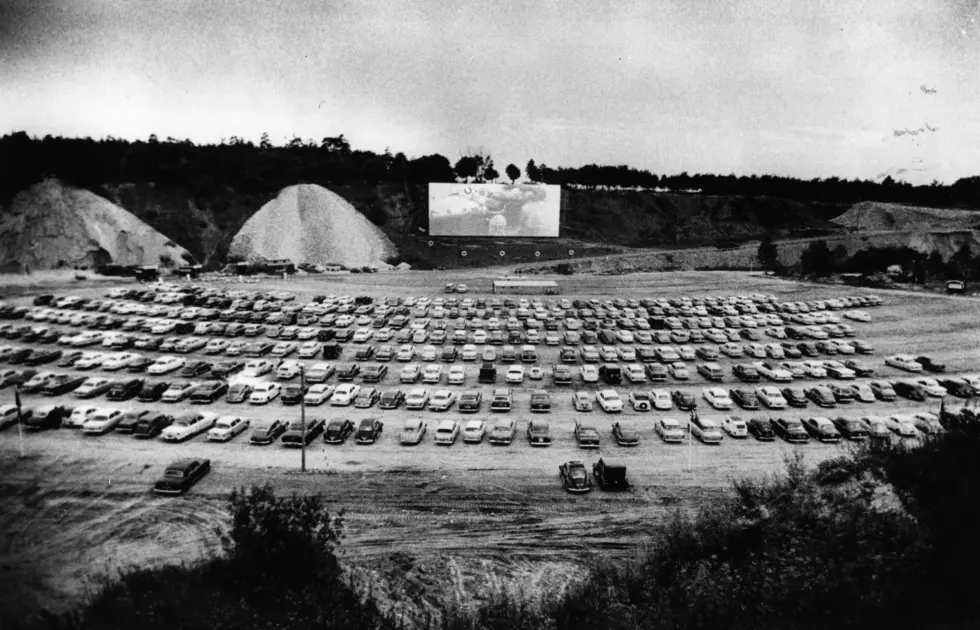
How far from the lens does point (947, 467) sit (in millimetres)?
19656

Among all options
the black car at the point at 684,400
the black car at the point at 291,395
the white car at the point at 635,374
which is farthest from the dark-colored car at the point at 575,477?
the black car at the point at 291,395

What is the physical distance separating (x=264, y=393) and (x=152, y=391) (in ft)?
17.6

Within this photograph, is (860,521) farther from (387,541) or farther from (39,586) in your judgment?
(39,586)

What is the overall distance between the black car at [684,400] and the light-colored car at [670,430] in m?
2.80

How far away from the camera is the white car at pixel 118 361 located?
35719mm

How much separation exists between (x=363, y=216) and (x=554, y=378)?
2445 inches

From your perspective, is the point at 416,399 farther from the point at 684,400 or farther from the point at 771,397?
the point at 771,397

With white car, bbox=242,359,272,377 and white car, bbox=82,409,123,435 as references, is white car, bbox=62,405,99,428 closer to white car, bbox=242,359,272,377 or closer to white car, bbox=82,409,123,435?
white car, bbox=82,409,123,435

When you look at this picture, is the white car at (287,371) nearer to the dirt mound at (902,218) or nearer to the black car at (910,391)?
the black car at (910,391)

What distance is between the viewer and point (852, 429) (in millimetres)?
28703

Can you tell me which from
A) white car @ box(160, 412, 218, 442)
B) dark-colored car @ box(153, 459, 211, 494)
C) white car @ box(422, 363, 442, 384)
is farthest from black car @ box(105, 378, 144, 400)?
white car @ box(422, 363, 442, 384)

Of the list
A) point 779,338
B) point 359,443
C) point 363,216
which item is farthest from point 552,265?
point 359,443

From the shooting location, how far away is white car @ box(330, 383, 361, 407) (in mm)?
31953

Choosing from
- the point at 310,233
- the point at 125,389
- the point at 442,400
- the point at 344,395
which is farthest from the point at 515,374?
the point at 310,233
